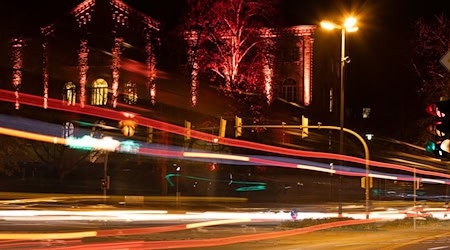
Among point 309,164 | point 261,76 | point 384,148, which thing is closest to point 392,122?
point 384,148

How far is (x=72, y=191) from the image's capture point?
5078 centimetres

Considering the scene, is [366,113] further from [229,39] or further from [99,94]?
[229,39]

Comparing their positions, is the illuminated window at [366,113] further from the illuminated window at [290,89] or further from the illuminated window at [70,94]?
the illuminated window at [70,94]

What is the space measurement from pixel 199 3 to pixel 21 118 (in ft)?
43.8

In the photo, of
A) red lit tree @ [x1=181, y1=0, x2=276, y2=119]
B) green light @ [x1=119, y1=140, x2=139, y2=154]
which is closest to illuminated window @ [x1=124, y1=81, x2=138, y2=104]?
red lit tree @ [x1=181, y1=0, x2=276, y2=119]

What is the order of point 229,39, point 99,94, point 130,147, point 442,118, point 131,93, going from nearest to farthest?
point 442,118 → point 229,39 → point 131,93 → point 99,94 → point 130,147

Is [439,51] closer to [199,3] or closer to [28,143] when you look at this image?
[199,3]

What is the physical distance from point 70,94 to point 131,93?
592cm

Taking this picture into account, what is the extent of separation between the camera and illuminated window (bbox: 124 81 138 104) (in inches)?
1823

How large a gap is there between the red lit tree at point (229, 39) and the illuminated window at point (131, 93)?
492cm

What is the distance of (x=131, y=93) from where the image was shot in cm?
4662

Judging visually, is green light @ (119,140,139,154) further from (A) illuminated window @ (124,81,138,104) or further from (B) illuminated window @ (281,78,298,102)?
(B) illuminated window @ (281,78,298,102)

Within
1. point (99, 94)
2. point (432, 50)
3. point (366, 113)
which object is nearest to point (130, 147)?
point (99, 94)

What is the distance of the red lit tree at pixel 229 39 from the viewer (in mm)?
43188
